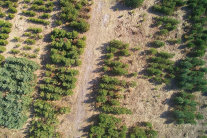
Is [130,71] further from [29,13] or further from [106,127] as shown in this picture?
[29,13]

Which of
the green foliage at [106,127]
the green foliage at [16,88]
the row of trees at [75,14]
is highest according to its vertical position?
the row of trees at [75,14]

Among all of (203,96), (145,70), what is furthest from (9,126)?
(203,96)

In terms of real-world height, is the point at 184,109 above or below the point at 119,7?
below

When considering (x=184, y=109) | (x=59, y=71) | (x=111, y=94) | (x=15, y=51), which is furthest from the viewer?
(x=15, y=51)

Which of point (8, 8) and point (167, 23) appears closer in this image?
point (167, 23)

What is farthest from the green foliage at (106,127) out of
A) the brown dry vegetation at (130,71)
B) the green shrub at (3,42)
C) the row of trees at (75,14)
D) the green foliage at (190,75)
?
the green shrub at (3,42)

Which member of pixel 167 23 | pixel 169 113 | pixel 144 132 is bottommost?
pixel 144 132

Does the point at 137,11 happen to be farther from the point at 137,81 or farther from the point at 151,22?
the point at 137,81

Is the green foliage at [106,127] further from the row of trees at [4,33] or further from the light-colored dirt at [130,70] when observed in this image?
the row of trees at [4,33]

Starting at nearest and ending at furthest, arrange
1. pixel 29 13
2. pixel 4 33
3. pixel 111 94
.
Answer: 1. pixel 111 94
2. pixel 29 13
3. pixel 4 33

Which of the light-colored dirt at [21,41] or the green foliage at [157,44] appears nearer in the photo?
the green foliage at [157,44]

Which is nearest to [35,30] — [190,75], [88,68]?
[88,68]
